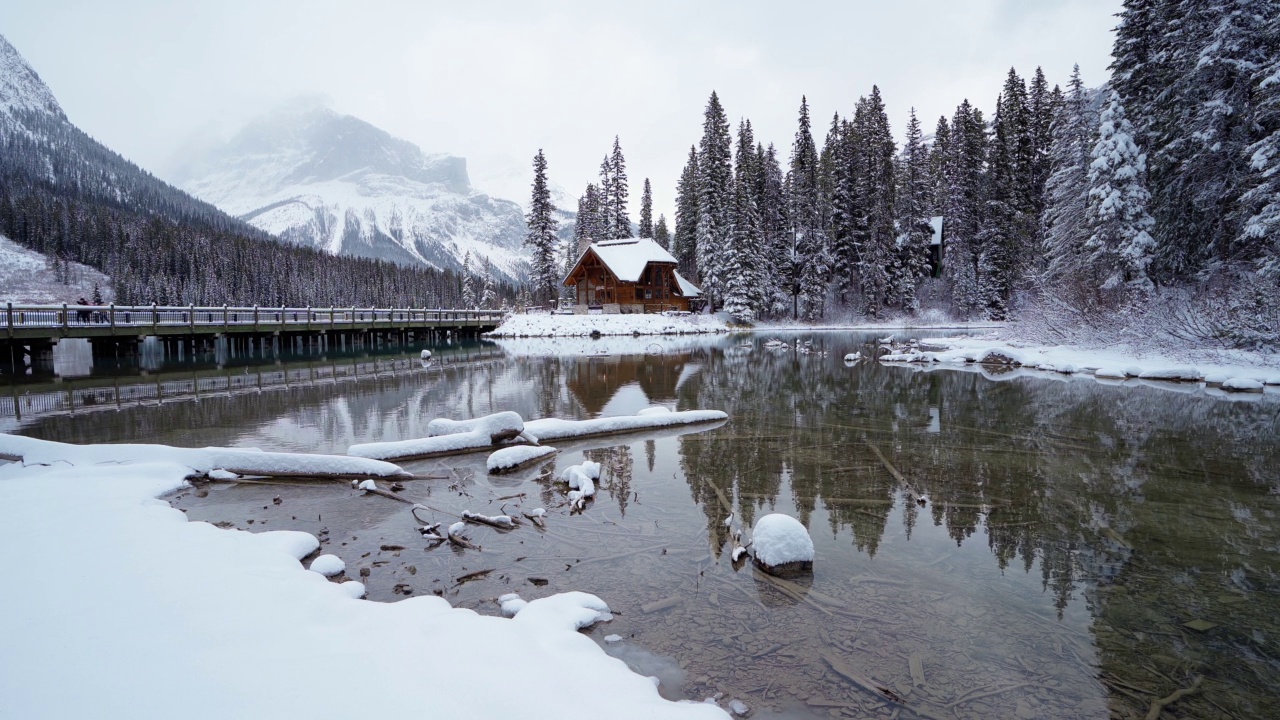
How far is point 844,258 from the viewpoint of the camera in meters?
60.6

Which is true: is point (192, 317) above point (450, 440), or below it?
above

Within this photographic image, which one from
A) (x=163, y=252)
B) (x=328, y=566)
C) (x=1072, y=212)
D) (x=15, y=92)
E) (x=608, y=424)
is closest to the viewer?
(x=328, y=566)

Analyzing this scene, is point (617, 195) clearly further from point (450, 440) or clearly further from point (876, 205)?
point (450, 440)

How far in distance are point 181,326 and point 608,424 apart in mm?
33185

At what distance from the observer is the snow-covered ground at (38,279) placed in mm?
88062

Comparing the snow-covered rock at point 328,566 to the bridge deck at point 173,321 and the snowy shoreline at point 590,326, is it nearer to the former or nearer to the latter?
the bridge deck at point 173,321

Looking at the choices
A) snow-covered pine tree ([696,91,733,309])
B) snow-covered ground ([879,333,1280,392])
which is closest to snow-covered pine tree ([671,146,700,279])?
snow-covered pine tree ([696,91,733,309])

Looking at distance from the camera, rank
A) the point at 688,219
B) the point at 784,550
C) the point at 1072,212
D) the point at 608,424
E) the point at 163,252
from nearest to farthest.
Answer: the point at 784,550 < the point at 608,424 < the point at 1072,212 < the point at 688,219 < the point at 163,252

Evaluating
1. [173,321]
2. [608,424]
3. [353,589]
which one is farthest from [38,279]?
[353,589]

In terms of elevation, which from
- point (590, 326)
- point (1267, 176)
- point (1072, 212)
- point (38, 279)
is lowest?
point (590, 326)

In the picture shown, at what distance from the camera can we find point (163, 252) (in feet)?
309

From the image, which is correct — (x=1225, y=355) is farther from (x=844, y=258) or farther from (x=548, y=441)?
(x=844, y=258)

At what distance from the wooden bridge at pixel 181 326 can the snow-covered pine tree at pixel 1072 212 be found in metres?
43.2

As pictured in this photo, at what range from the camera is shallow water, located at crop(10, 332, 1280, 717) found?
445 centimetres
